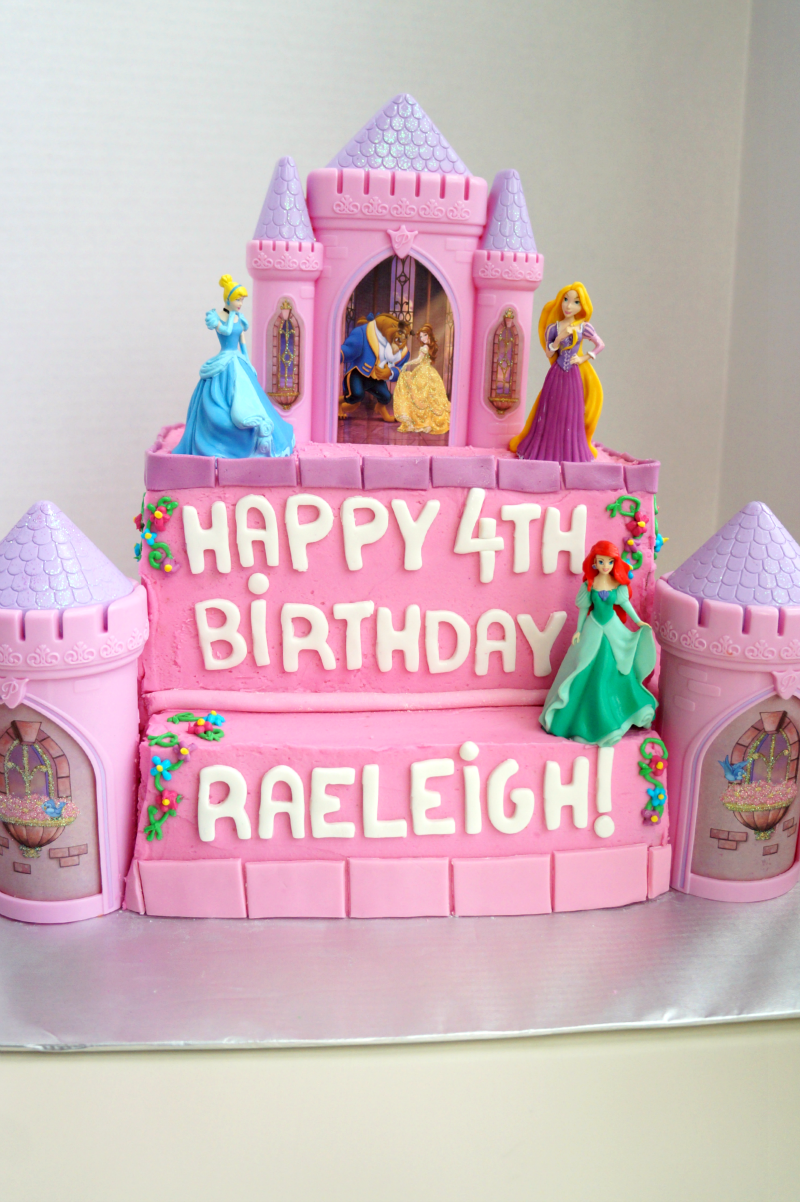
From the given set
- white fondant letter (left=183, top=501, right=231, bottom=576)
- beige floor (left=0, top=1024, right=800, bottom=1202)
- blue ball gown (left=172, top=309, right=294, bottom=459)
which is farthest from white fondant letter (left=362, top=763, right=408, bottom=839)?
blue ball gown (left=172, top=309, right=294, bottom=459)

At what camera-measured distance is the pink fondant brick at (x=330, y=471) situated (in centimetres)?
291

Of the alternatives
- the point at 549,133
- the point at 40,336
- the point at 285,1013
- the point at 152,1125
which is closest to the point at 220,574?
the point at 285,1013

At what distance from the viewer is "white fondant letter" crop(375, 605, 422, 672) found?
2.97 m

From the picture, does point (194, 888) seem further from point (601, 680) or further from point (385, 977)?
point (601, 680)

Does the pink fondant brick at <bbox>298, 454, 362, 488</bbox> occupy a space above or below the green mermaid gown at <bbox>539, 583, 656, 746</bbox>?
above

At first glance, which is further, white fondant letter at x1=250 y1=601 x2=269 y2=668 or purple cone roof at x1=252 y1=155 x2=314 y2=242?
purple cone roof at x1=252 y1=155 x2=314 y2=242

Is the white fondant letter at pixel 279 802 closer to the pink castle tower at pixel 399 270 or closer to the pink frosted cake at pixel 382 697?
the pink frosted cake at pixel 382 697

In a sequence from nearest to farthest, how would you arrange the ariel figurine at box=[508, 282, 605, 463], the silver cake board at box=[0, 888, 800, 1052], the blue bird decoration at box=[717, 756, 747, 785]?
the silver cake board at box=[0, 888, 800, 1052] < the blue bird decoration at box=[717, 756, 747, 785] < the ariel figurine at box=[508, 282, 605, 463]

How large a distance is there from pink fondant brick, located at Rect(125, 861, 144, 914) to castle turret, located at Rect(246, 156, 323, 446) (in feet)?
4.41

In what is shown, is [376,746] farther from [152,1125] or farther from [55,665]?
[152,1125]

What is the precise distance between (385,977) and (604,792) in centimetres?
69

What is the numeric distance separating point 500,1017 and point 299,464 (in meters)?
1.38

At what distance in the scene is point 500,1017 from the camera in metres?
2.42

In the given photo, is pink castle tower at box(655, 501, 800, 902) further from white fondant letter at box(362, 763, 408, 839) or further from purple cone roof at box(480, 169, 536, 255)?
purple cone roof at box(480, 169, 536, 255)
